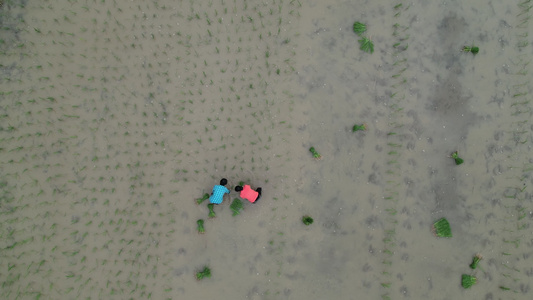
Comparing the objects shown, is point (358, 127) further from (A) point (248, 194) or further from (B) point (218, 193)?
(B) point (218, 193)

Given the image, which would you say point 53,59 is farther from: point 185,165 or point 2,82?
point 185,165

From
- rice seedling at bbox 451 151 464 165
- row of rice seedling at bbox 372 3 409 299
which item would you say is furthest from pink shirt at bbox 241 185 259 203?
rice seedling at bbox 451 151 464 165

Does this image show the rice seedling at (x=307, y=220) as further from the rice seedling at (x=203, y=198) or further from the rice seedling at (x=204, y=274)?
the rice seedling at (x=204, y=274)

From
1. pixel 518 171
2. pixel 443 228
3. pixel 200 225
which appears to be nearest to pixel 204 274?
pixel 200 225

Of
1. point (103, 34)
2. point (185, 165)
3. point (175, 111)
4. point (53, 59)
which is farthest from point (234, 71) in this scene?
point (53, 59)

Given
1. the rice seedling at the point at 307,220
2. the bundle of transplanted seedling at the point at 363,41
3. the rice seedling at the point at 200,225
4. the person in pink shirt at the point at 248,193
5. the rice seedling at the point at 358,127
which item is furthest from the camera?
the bundle of transplanted seedling at the point at 363,41

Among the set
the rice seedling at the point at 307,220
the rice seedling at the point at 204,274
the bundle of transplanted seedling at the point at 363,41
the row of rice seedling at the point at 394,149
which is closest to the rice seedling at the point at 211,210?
the rice seedling at the point at 204,274
